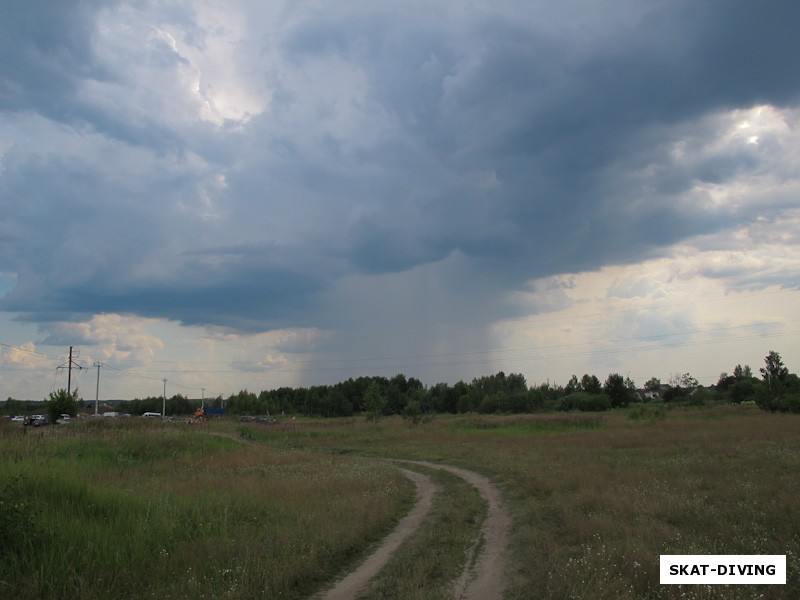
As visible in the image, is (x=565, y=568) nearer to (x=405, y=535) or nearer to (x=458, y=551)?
(x=458, y=551)

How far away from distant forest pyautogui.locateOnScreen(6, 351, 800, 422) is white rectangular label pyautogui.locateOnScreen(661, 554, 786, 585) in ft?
198

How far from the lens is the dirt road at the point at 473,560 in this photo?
7.74m

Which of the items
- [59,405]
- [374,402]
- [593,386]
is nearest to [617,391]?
[593,386]

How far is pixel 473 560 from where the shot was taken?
9.43m

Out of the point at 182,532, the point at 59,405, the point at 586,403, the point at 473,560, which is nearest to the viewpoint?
the point at 473,560

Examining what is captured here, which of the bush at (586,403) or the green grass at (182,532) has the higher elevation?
the green grass at (182,532)

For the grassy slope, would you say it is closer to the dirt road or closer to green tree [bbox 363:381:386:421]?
the dirt road

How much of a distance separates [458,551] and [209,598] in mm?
4575

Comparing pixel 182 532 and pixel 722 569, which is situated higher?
pixel 722 569

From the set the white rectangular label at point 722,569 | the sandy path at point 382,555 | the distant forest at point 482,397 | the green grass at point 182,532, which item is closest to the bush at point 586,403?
the distant forest at point 482,397

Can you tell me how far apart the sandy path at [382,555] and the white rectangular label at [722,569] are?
4.29m

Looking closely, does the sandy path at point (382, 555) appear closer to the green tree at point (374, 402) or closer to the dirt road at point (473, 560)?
the dirt road at point (473, 560)

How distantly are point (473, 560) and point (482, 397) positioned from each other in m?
128

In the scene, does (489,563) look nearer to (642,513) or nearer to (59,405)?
(642,513)
